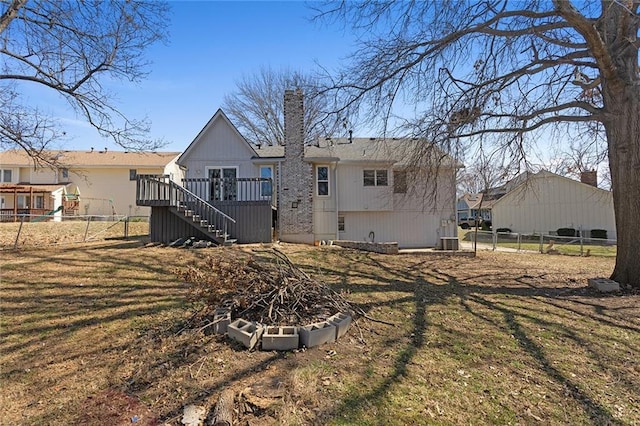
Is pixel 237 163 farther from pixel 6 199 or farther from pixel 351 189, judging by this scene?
pixel 6 199

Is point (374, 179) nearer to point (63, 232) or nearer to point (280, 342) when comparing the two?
point (280, 342)

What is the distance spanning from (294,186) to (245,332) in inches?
466

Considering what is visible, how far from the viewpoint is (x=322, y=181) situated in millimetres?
17344

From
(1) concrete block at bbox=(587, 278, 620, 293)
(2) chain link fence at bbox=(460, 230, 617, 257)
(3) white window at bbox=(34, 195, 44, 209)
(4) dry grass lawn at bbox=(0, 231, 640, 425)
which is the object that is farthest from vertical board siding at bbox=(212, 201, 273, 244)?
(3) white window at bbox=(34, 195, 44, 209)

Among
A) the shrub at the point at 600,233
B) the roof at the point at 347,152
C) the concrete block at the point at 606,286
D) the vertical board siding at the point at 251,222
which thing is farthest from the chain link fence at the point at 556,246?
the vertical board siding at the point at 251,222

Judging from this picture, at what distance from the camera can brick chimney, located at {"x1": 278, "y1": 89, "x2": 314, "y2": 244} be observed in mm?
15414

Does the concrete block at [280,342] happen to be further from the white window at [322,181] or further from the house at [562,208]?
the house at [562,208]

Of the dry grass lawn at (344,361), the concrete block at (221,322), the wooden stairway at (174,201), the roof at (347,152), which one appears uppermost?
the roof at (347,152)

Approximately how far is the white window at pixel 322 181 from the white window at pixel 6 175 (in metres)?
27.7

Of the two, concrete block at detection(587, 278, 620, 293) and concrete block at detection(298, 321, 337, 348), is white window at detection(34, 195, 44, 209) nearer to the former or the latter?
concrete block at detection(298, 321, 337, 348)

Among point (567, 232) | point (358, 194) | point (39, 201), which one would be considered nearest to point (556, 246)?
point (567, 232)

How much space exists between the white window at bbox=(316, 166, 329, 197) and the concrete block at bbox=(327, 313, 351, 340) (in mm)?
12685

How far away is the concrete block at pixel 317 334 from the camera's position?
13.7ft

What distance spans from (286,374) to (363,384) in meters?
0.76
